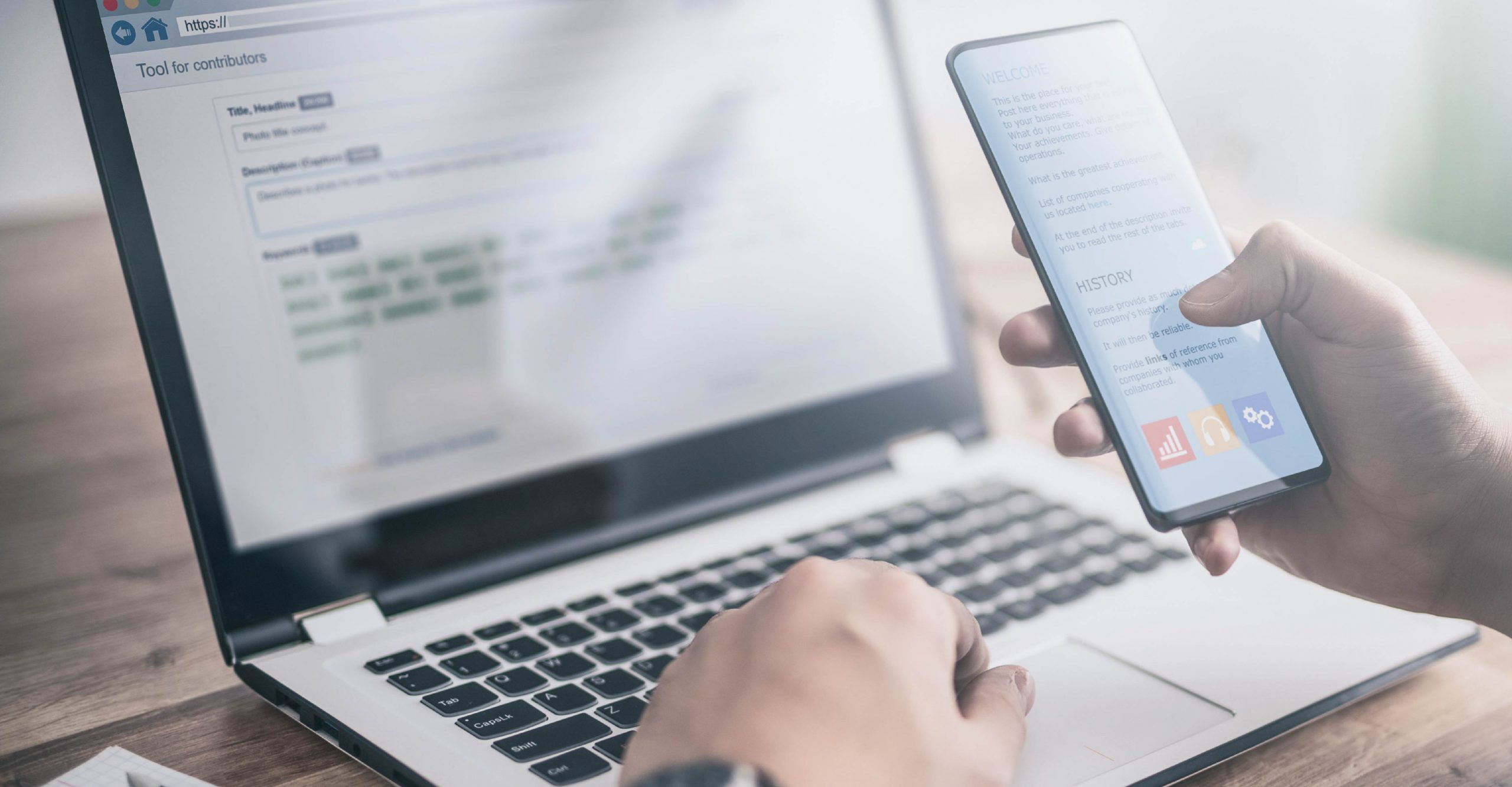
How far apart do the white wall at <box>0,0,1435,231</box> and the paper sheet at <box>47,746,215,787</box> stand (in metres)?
1.47

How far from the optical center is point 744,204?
26.1 inches

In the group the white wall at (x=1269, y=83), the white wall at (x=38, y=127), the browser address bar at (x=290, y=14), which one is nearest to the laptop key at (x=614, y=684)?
the browser address bar at (x=290, y=14)

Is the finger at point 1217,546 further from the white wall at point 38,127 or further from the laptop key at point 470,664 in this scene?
the white wall at point 38,127

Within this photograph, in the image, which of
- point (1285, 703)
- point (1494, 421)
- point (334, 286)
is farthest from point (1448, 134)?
point (334, 286)

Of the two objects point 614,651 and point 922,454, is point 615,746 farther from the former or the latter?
point 922,454

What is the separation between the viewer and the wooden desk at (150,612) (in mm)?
457

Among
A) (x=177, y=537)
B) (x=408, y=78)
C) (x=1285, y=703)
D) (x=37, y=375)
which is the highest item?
(x=408, y=78)

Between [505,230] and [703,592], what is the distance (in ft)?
0.77

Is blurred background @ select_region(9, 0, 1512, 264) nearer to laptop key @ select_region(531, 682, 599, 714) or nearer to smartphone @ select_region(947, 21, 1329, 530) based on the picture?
smartphone @ select_region(947, 21, 1329, 530)

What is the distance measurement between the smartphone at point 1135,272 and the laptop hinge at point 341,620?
0.39m

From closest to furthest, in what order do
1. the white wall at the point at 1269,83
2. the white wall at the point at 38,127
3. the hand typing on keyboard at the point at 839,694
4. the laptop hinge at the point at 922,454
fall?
the hand typing on keyboard at the point at 839,694 < the laptop hinge at the point at 922,454 < the white wall at the point at 38,127 < the white wall at the point at 1269,83

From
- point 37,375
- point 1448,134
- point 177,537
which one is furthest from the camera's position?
point 1448,134

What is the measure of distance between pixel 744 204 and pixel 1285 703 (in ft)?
1.34

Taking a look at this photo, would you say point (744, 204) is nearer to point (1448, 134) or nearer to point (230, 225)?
point (230, 225)
